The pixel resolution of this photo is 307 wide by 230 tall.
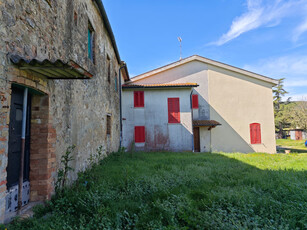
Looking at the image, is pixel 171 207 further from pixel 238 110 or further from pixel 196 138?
pixel 238 110

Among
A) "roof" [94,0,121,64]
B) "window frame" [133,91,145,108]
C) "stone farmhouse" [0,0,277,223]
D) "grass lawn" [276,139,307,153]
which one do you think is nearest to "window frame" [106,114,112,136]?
"stone farmhouse" [0,0,277,223]

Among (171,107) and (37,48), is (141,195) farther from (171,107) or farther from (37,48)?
(171,107)

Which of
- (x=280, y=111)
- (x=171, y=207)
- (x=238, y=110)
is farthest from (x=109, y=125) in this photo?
(x=280, y=111)

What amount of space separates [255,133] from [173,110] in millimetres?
6543

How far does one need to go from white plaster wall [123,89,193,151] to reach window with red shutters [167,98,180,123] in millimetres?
200

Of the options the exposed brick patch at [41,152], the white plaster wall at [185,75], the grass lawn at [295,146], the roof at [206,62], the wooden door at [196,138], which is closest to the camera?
the exposed brick patch at [41,152]

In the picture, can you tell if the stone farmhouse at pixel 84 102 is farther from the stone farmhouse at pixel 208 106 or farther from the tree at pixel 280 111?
the tree at pixel 280 111

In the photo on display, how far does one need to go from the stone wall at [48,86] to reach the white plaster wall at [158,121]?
550 cm

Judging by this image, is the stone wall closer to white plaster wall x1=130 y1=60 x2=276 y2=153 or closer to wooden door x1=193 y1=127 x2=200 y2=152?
wooden door x1=193 y1=127 x2=200 y2=152

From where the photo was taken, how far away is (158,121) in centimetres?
1098

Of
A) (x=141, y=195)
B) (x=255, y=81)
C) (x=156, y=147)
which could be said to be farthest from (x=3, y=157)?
(x=255, y=81)

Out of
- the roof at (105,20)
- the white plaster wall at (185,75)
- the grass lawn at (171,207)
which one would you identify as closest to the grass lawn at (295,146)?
the white plaster wall at (185,75)

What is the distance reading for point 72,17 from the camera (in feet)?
13.6

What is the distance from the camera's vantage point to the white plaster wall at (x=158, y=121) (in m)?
10.8
